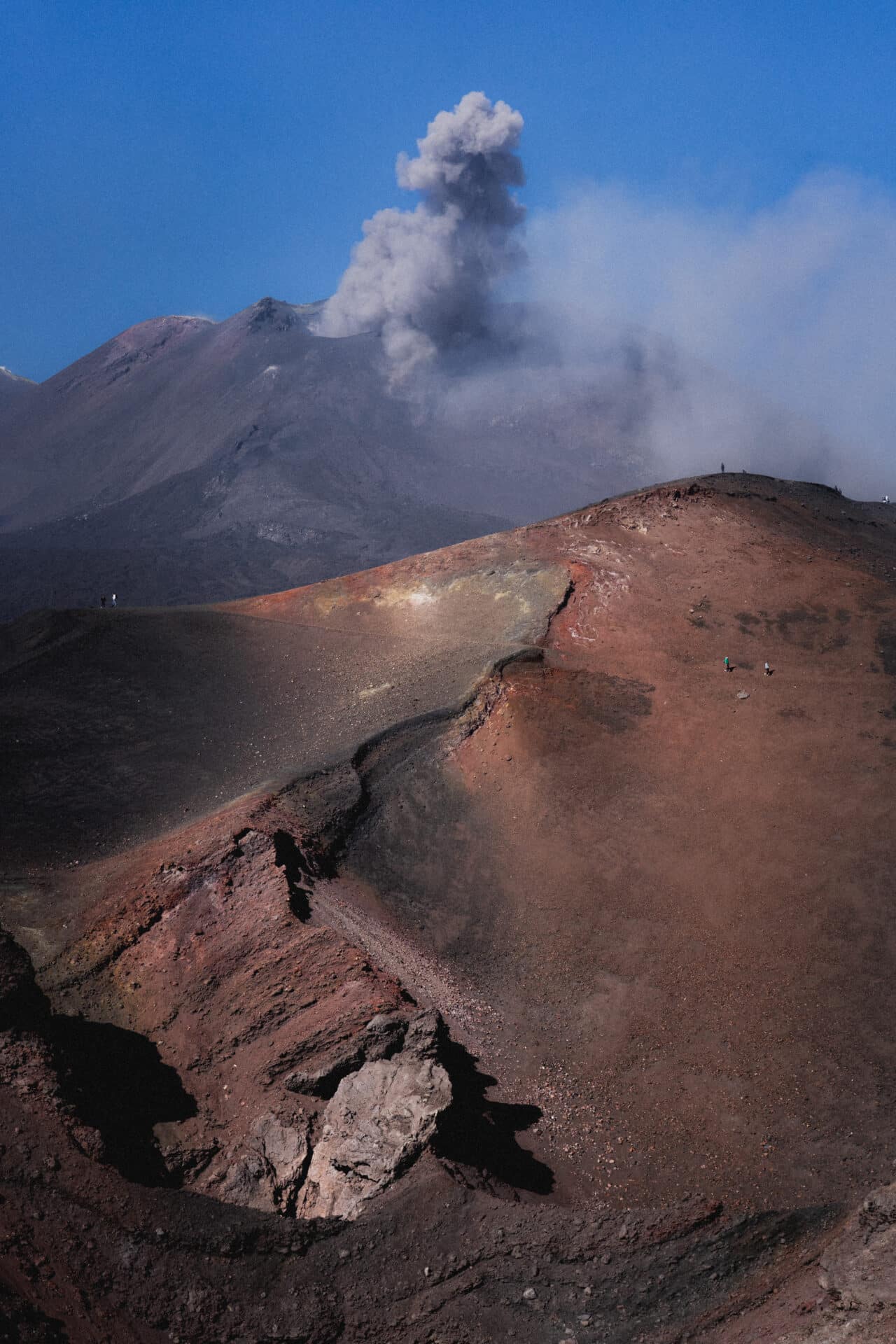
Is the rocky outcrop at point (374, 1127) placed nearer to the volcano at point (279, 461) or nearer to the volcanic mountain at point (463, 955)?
the volcanic mountain at point (463, 955)

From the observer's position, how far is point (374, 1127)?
379 inches

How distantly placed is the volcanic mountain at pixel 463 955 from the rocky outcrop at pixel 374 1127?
1.8 inches

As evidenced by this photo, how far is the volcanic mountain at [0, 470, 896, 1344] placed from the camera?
7.79 metres

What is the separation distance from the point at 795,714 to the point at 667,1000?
288 inches

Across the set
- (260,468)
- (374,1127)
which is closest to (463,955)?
(374,1127)

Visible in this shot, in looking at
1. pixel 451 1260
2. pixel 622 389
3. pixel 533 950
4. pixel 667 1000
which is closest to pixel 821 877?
pixel 667 1000

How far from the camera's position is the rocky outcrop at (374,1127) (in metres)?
9.29

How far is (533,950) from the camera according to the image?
1386 centimetres

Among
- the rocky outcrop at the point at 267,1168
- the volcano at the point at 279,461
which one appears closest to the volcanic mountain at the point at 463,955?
the rocky outcrop at the point at 267,1168

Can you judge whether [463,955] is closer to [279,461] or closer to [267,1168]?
[267,1168]

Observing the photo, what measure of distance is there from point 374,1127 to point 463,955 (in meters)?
4.47

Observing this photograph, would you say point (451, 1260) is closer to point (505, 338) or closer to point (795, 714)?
point (795, 714)

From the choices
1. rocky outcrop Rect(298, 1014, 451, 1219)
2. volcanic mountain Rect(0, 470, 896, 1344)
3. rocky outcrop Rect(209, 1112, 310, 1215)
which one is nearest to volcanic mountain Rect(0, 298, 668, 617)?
volcanic mountain Rect(0, 470, 896, 1344)

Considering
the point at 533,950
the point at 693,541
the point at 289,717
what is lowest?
the point at 533,950
